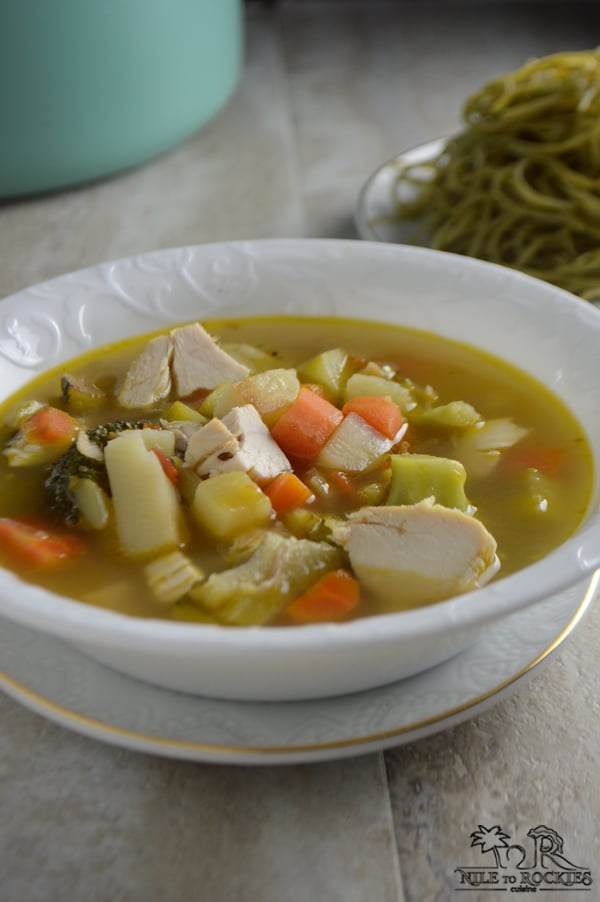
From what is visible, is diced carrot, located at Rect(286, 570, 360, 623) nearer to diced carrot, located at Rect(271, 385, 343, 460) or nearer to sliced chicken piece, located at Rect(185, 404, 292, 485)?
sliced chicken piece, located at Rect(185, 404, 292, 485)

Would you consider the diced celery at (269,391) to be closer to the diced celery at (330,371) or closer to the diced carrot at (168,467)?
the diced celery at (330,371)

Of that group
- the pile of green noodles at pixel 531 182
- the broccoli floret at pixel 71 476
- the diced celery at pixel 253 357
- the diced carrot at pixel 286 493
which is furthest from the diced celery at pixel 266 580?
the pile of green noodles at pixel 531 182

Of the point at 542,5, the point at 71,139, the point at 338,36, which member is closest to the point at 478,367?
the point at 71,139

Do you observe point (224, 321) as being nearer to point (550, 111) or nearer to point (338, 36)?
point (550, 111)

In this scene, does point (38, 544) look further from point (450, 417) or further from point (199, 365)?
point (450, 417)

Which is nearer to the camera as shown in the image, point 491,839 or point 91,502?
point 491,839

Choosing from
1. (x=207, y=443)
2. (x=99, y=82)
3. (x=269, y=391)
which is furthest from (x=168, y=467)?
(x=99, y=82)

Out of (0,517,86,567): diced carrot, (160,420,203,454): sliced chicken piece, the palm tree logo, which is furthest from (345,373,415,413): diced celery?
the palm tree logo
